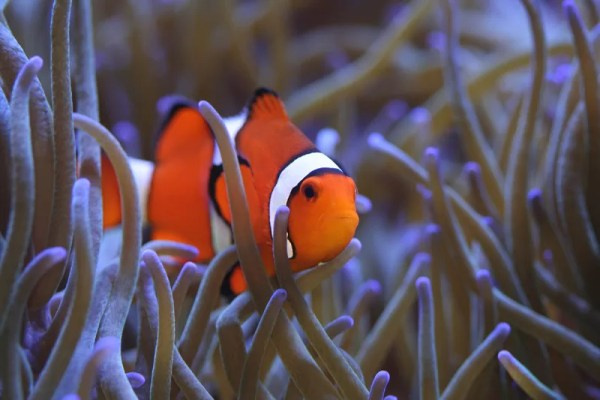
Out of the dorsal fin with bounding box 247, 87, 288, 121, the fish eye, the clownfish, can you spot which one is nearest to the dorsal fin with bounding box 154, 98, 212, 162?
the clownfish

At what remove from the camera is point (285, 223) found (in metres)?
0.57

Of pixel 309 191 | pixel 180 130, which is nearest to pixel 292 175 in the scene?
pixel 309 191

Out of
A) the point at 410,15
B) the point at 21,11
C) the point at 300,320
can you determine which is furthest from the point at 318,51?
the point at 300,320

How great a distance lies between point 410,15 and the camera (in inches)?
50.4

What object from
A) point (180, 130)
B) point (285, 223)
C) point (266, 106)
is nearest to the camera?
point (285, 223)

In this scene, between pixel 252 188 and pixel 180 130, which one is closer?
pixel 252 188

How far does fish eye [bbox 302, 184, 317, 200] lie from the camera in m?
0.57

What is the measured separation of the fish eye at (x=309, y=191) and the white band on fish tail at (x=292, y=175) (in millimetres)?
16

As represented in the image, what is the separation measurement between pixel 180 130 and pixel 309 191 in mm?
292

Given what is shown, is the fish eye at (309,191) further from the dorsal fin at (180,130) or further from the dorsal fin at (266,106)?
the dorsal fin at (180,130)

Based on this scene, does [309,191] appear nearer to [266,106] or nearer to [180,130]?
[266,106]

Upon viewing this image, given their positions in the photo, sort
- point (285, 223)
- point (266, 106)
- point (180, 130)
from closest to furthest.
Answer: point (285, 223) < point (266, 106) < point (180, 130)

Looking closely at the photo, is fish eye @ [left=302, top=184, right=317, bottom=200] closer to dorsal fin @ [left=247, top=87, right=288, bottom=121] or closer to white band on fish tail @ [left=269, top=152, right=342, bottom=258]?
white band on fish tail @ [left=269, top=152, right=342, bottom=258]

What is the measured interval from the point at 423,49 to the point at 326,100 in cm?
52
